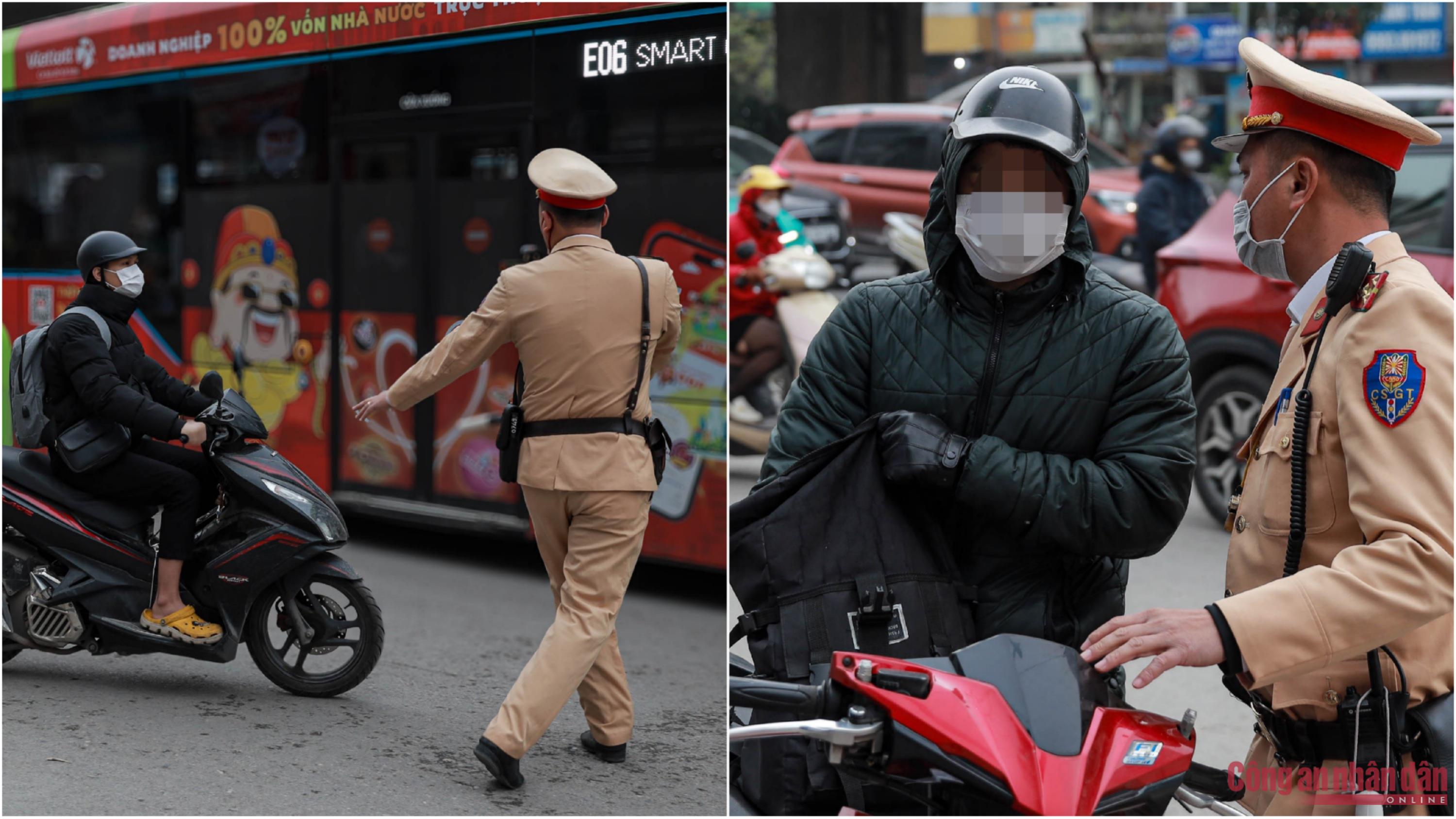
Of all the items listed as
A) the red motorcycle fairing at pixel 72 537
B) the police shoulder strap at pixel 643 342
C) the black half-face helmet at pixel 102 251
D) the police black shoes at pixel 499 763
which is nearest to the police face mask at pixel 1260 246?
the police shoulder strap at pixel 643 342

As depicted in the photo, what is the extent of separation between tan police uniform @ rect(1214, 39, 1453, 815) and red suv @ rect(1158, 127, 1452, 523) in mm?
Answer: 5340

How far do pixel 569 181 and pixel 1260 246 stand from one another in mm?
2461

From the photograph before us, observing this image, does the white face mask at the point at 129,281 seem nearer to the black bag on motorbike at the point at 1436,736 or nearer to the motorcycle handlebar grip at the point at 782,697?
the motorcycle handlebar grip at the point at 782,697

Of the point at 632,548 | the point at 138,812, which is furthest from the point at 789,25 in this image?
the point at 138,812

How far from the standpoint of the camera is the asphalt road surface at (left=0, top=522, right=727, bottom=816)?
13.3ft

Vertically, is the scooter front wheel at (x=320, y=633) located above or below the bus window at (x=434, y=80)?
below

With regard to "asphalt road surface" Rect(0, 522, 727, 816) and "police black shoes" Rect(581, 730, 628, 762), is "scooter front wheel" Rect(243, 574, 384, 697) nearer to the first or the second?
"asphalt road surface" Rect(0, 522, 727, 816)

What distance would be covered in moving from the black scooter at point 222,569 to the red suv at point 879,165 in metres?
8.03

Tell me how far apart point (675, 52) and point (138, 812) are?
12.9ft

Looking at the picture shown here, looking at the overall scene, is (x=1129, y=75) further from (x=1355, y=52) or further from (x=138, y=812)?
(x=138, y=812)

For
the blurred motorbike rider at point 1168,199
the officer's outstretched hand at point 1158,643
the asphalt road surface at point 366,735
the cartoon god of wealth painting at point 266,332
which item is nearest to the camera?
the officer's outstretched hand at point 1158,643

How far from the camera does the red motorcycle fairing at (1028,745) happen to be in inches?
66.5

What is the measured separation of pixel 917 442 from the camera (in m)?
2.15

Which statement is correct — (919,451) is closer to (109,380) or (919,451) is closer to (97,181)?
(109,380)
